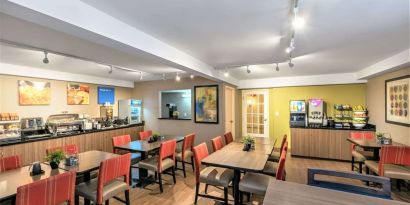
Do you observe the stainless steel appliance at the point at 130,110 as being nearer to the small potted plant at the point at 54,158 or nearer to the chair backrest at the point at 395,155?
the small potted plant at the point at 54,158

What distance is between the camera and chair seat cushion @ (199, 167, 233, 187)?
2712 millimetres

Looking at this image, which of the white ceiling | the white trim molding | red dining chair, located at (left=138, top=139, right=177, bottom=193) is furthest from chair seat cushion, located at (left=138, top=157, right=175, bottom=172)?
the white trim molding

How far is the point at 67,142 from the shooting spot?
433 centimetres

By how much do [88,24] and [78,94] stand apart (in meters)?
4.34

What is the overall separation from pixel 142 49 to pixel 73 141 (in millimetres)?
3445

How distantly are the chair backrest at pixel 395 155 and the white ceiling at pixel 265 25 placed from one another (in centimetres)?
149

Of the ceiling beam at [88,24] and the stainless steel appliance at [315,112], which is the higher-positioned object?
the ceiling beam at [88,24]

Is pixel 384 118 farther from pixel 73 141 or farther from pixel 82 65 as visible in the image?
pixel 73 141

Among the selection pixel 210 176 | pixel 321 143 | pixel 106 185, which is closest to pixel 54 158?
pixel 106 185

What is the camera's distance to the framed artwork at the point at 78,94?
5079 millimetres

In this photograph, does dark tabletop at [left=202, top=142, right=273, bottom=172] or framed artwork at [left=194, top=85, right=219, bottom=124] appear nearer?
dark tabletop at [left=202, top=142, right=273, bottom=172]

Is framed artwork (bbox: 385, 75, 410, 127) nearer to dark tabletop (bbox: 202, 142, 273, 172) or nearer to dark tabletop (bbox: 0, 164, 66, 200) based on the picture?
dark tabletop (bbox: 202, 142, 273, 172)

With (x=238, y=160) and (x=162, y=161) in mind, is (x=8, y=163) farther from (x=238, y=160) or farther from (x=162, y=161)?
(x=238, y=160)

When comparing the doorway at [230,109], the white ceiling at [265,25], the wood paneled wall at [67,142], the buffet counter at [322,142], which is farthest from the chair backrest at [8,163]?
the buffet counter at [322,142]
